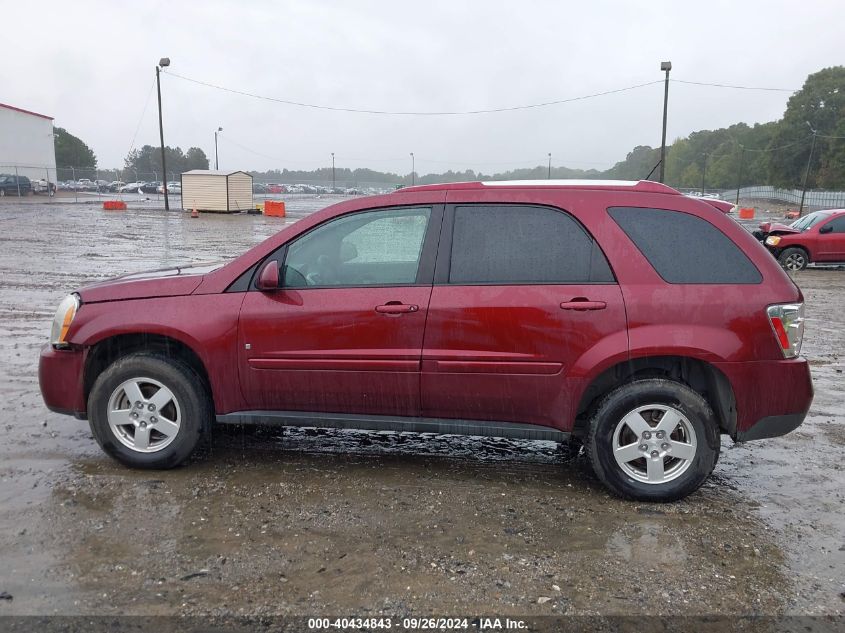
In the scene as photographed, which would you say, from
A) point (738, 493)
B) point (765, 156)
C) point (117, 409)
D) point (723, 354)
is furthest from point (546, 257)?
point (765, 156)

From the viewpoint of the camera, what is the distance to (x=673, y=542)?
3.69 meters

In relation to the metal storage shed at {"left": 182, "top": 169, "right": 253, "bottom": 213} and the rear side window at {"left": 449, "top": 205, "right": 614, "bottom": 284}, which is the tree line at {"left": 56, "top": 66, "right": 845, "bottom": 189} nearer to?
the metal storage shed at {"left": 182, "top": 169, "right": 253, "bottom": 213}

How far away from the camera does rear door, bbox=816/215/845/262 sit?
17312mm

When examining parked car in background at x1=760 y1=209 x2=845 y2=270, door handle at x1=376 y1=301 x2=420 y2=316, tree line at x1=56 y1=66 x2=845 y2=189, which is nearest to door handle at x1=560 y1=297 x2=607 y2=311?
door handle at x1=376 y1=301 x2=420 y2=316

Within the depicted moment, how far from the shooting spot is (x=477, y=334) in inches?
163

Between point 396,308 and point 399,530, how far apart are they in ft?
A: 4.11

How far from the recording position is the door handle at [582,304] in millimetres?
4047

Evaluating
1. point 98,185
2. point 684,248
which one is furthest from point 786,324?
point 98,185

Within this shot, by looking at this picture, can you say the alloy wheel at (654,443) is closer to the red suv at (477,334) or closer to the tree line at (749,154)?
the red suv at (477,334)

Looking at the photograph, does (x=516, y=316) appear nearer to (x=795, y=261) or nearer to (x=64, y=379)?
(x=64, y=379)

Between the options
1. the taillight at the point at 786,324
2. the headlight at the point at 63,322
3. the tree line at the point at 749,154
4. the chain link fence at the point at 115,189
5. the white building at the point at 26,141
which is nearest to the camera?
the taillight at the point at 786,324

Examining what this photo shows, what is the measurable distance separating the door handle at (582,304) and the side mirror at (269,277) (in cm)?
169

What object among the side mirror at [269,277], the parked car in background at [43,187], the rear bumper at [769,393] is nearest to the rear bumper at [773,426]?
the rear bumper at [769,393]

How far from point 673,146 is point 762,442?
419ft
